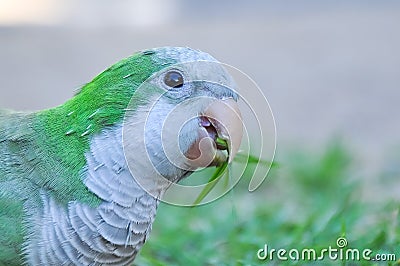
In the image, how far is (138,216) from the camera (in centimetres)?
190

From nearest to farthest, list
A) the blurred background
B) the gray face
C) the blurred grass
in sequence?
the gray face
the blurred grass
the blurred background

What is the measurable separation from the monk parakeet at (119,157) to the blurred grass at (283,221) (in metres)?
0.36

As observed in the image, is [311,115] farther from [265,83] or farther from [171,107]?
[171,107]

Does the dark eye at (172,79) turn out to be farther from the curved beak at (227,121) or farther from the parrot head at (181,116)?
the curved beak at (227,121)

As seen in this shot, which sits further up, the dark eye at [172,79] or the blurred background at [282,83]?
the blurred background at [282,83]

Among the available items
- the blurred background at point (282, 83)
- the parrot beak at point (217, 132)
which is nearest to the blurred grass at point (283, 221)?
the blurred background at point (282, 83)

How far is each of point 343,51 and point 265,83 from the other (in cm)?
97

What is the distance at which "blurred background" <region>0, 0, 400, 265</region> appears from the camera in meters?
2.81

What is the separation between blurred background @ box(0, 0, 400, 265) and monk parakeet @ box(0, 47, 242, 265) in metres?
0.37

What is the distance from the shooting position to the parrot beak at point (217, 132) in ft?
6.05

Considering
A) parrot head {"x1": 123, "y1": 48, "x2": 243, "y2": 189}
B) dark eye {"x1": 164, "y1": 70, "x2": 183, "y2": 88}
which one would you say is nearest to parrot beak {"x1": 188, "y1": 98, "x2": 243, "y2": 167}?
parrot head {"x1": 123, "y1": 48, "x2": 243, "y2": 189}

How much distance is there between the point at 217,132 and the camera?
187 centimetres

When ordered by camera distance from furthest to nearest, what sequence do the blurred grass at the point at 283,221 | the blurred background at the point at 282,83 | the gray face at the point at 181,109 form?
the blurred background at the point at 282,83 → the blurred grass at the point at 283,221 → the gray face at the point at 181,109

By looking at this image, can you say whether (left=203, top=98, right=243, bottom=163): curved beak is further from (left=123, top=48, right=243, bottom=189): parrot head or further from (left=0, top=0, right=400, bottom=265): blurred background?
(left=0, top=0, right=400, bottom=265): blurred background
